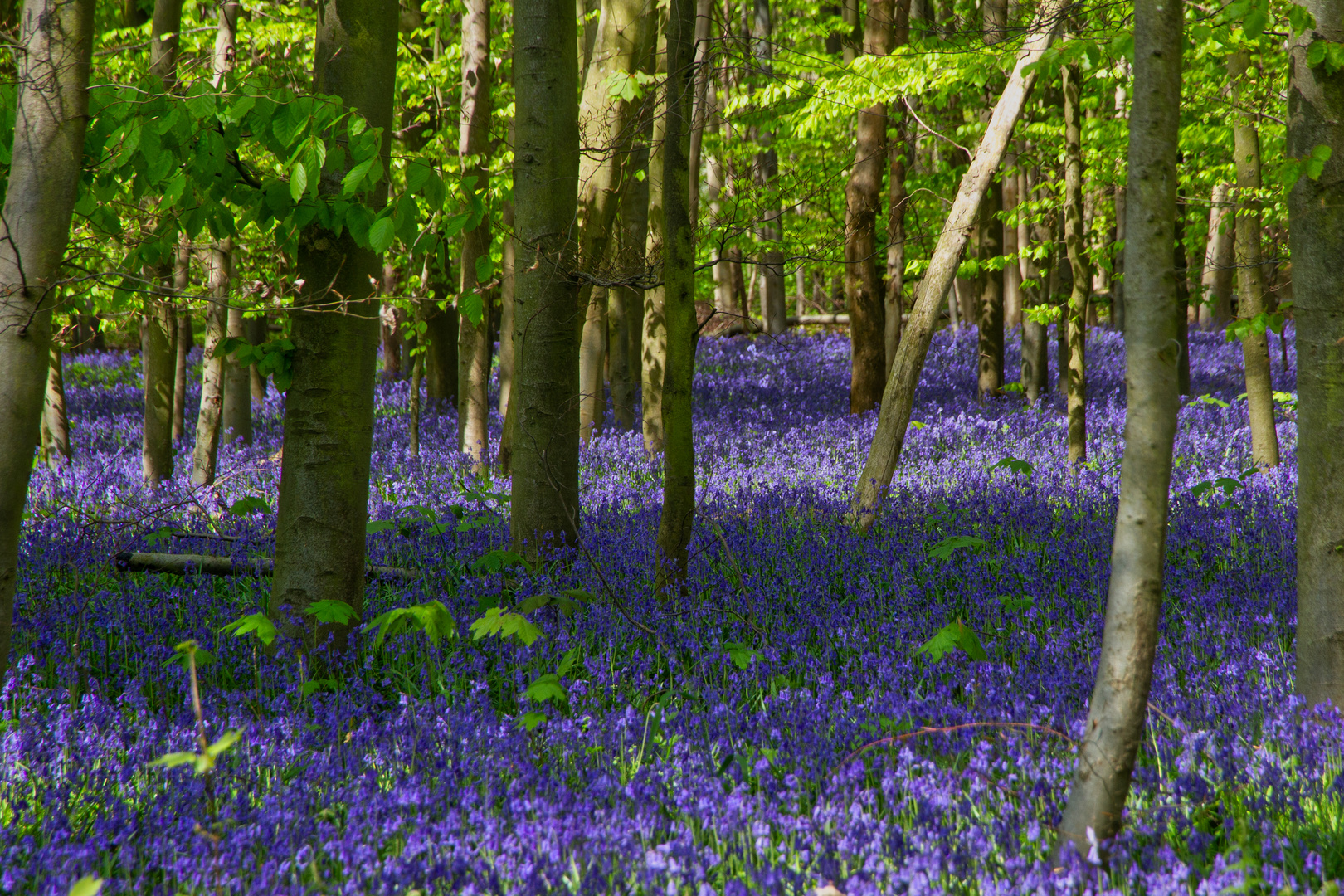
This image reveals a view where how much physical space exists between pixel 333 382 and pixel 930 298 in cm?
521

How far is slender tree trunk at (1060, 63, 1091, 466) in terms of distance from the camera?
351 inches

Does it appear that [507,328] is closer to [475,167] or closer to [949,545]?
[475,167]

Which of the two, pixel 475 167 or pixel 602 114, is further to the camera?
pixel 475 167

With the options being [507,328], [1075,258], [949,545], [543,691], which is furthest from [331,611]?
[1075,258]

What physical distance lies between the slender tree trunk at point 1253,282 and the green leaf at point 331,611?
25.4 feet

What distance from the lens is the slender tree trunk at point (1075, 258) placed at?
8.91 metres

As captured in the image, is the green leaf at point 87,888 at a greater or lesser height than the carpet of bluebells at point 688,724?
greater

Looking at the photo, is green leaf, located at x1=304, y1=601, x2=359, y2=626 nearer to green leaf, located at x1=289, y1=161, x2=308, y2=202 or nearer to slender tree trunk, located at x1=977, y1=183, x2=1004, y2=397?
green leaf, located at x1=289, y1=161, x2=308, y2=202

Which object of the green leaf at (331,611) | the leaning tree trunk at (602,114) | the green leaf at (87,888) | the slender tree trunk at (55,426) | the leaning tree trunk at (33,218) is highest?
the leaning tree trunk at (602,114)

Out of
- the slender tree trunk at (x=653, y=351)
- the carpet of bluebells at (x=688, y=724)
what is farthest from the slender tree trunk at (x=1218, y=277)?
the carpet of bluebells at (x=688, y=724)

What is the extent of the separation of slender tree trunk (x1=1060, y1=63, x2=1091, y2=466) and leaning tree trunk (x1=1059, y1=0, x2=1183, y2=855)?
23.9ft

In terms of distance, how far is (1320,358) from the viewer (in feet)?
10.4

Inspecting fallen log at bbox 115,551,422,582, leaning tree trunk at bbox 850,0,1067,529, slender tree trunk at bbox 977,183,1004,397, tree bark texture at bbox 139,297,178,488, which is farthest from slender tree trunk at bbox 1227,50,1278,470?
tree bark texture at bbox 139,297,178,488

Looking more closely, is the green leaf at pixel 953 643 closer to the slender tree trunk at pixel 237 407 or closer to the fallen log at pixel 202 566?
the fallen log at pixel 202 566
